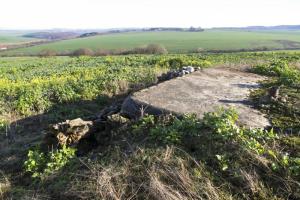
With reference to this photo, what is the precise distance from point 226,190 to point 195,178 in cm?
39

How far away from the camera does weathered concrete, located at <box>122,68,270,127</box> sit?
6732 mm

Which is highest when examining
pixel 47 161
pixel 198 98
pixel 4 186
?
pixel 198 98

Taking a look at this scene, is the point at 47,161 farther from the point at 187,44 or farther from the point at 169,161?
the point at 187,44

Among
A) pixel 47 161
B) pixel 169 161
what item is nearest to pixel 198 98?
pixel 169 161

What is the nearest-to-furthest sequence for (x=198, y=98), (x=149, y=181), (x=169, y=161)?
(x=149, y=181) → (x=169, y=161) → (x=198, y=98)

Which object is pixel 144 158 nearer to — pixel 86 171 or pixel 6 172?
pixel 86 171

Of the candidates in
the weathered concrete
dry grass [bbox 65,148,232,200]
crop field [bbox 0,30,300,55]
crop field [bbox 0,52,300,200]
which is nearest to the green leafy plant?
crop field [bbox 0,52,300,200]

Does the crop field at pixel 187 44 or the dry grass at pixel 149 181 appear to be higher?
the dry grass at pixel 149 181

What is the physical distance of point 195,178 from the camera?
4555 millimetres

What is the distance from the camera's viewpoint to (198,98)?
773 centimetres

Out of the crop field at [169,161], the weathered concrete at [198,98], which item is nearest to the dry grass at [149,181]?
the crop field at [169,161]

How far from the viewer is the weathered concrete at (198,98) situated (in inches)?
265

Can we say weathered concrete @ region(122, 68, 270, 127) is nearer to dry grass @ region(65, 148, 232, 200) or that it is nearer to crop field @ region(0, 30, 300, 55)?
dry grass @ region(65, 148, 232, 200)

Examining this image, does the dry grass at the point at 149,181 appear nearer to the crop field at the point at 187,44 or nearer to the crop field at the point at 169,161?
the crop field at the point at 169,161
